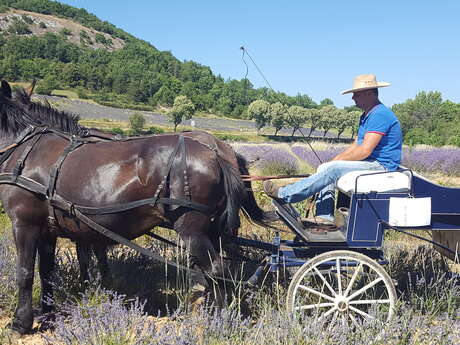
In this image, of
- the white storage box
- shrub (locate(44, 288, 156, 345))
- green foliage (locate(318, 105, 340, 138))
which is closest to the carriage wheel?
the white storage box

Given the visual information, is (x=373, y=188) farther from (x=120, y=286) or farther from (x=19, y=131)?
(x=19, y=131)

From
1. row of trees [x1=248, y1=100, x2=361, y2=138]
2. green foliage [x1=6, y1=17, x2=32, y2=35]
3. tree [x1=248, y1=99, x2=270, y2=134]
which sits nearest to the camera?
tree [x1=248, y1=99, x2=270, y2=134]

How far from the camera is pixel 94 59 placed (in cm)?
14638

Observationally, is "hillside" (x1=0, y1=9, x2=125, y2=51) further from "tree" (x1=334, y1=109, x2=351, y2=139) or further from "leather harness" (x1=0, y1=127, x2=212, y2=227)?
"leather harness" (x1=0, y1=127, x2=212, y2=227)

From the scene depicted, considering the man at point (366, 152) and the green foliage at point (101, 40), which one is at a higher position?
the green foliage at point (101, 40)

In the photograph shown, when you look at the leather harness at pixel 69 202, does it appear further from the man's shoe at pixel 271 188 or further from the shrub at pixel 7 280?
the shrub at pixel 7 280

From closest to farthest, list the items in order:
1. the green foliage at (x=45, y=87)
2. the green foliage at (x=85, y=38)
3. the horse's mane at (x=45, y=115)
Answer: the horse's mane at (x=45, y=115)
the green foliage at (x=45, y=87)
the green foliage at (x=85, y=38)

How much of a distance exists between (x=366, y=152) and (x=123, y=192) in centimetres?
219

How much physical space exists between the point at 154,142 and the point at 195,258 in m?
1.12

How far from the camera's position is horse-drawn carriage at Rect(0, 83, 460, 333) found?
11.4ft

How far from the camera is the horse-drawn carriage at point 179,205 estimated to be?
347cm

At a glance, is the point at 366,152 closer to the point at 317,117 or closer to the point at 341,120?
the point at 317,117

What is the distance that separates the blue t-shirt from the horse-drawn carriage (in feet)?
1.06

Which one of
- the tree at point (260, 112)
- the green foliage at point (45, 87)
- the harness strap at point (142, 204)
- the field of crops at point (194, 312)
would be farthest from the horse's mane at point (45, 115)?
the green foliage at point (45, 87)
